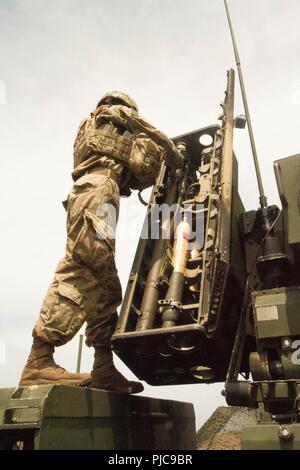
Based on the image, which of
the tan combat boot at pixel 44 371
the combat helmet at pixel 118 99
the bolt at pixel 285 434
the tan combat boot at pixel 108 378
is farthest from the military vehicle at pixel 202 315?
the combat helmet at pixel 118 99

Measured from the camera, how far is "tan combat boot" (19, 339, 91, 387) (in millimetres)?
2725

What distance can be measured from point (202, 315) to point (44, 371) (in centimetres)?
110

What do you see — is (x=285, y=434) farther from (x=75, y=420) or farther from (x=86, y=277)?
(x=86, y=277)

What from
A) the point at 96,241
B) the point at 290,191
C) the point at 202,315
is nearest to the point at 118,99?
the point at 96,241

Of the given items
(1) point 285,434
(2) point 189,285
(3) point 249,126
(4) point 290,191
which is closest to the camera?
(1) point 285,434

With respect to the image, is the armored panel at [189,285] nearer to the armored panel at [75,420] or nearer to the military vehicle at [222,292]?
the military vehicle at [222,292]

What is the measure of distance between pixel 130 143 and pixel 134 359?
5.99ft

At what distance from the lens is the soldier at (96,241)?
2828 millimetres

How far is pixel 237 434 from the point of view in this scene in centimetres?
498

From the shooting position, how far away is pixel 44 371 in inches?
108

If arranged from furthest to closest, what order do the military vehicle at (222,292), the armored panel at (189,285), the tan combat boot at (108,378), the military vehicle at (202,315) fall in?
the tan combat boot at (108,378), the armored panel at (189,285), the military vehicle at (222,292), the military vehicle at (202,315)

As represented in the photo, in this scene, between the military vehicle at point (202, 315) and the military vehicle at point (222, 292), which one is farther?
the military vehicle at point (222, 292)

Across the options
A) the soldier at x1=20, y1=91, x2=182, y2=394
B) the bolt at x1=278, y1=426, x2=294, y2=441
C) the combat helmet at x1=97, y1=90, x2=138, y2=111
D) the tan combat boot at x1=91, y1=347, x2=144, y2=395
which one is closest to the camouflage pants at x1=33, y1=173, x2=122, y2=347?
the soldier at x1=20, y1=91, x2=182, y2=394
